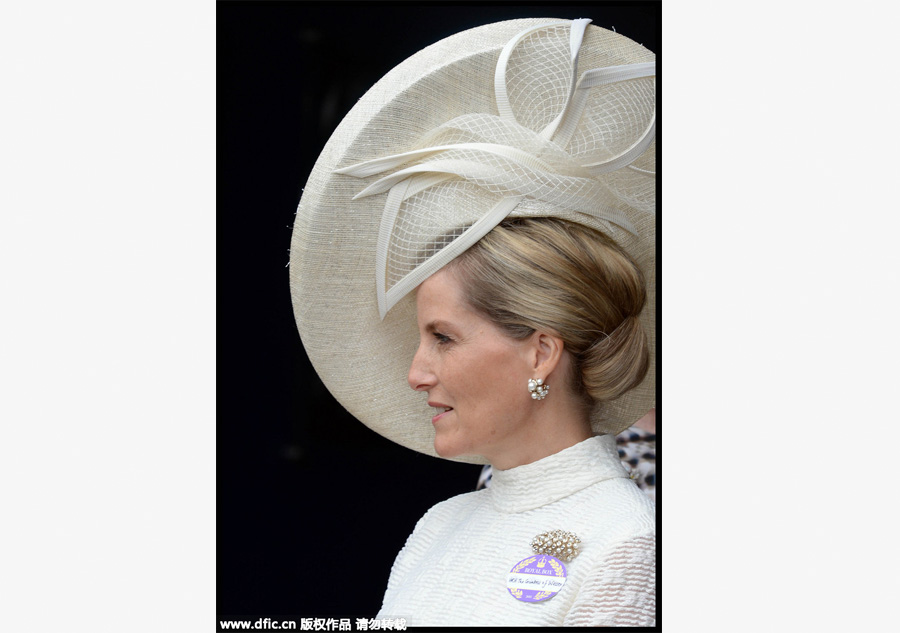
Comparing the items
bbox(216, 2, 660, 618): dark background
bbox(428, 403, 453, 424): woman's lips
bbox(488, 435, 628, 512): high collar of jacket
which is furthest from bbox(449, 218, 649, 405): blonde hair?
bbox(216, 2, 660, 618): dark background

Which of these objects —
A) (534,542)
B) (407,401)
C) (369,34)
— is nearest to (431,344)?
(407,401)

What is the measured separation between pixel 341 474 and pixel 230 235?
0.79 meters

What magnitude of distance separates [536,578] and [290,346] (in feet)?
3.43

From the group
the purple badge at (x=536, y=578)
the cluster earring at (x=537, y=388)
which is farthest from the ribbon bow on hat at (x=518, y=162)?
the purple badge at (x=536, y=578)

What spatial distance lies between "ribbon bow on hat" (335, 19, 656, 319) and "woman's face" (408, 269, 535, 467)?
0.42 ft

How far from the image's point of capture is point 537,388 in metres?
3.02

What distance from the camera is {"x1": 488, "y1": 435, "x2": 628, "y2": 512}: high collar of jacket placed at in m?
3.04

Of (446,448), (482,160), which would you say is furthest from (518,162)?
(446,448)

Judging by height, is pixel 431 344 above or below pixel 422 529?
above

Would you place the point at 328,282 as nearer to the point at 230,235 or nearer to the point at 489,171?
the point at 230,235

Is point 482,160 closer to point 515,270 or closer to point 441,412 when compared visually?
point 515,270

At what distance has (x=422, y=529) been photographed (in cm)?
345

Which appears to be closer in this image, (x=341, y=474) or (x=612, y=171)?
(x=612, y=171)

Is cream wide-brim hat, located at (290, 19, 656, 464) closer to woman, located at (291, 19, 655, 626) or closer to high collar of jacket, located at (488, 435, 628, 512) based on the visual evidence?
woman, located at (291, 19, 655, 626)
